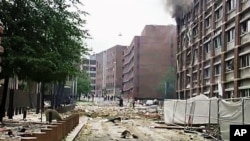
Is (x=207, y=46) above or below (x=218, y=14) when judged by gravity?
below

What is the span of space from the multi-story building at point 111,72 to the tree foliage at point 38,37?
13648cm

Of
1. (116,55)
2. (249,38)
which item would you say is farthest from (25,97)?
(116,55)

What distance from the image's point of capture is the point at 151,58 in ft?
422

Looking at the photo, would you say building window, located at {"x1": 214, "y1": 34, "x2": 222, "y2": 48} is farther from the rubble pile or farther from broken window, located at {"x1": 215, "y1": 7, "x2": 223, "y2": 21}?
the rubble pile

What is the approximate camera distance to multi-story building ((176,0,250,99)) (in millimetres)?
44812

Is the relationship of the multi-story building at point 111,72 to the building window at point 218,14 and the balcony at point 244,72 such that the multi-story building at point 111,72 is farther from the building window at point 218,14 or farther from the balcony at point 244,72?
the balcony at point 244,72

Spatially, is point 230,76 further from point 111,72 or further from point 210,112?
point 111,72

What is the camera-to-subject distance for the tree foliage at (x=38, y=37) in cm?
2419

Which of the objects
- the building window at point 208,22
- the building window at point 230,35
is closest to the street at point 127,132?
the building window at point 230,35

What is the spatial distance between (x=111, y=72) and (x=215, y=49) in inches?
4819

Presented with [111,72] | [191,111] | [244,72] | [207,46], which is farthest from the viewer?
[111,72]

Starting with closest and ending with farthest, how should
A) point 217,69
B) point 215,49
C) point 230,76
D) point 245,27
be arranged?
point 245,27 → point 230,76 → point 217,69 → point 215,49

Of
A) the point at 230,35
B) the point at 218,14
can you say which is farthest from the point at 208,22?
the point at 230,35

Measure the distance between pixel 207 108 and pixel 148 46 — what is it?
3942 inches
